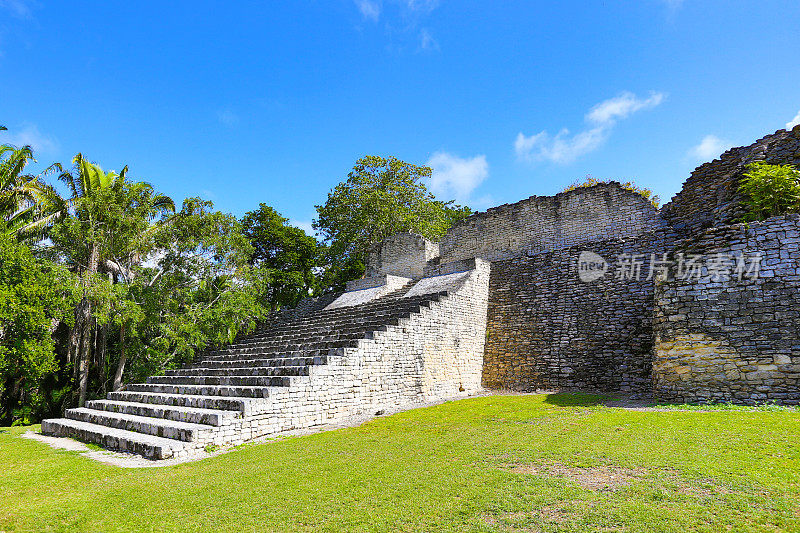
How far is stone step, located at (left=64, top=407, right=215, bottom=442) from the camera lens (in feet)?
19.9

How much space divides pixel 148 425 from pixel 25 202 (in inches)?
398

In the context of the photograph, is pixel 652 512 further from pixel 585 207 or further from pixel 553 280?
pixel 585 207

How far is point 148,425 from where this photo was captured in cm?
676

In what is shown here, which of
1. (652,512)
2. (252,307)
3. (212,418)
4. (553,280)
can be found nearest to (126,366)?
(252,307)

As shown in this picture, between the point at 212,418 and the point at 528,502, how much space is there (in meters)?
4.80

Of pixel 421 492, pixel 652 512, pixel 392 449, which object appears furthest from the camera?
pixel 392 449

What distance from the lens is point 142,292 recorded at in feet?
37.0

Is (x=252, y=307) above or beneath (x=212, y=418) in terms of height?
above

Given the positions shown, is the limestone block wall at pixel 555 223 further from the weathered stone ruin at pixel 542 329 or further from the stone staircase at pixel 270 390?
the stone staircase at pixel 270 390

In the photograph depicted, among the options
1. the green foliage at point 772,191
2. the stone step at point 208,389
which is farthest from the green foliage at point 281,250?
the green foliage at point 772,191

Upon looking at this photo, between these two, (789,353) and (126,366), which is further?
(126,366)

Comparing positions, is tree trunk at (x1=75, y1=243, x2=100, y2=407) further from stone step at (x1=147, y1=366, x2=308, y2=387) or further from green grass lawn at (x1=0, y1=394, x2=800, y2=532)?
green grass lawn at (x1=0, y1=394, x2=800, y2=532)

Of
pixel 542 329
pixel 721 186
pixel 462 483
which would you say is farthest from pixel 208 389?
pixel 721 186

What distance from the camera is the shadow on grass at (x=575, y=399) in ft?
26.6
